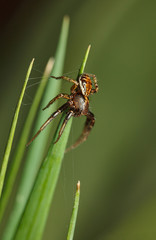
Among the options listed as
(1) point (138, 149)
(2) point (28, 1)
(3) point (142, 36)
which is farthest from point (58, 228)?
(2) point (28, 1)

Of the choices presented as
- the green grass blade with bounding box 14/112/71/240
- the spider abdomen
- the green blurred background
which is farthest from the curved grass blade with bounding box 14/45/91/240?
the green blurred background

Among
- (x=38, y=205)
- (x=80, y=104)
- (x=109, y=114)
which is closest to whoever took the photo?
(x=38, y=205)

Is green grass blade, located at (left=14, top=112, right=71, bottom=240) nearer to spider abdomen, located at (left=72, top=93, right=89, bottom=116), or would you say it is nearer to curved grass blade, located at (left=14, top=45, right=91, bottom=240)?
curved grass blade, located at (left=14, top=45, right=91, bottom=240)

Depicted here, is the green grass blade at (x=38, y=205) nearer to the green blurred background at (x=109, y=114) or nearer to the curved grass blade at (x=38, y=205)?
the curved grass blade at (x=38, y=205)

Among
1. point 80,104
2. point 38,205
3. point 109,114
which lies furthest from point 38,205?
point 109,114

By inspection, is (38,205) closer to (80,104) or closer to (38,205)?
(38,205)

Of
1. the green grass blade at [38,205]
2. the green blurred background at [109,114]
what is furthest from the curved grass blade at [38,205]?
the green blurred background at [109,114]
